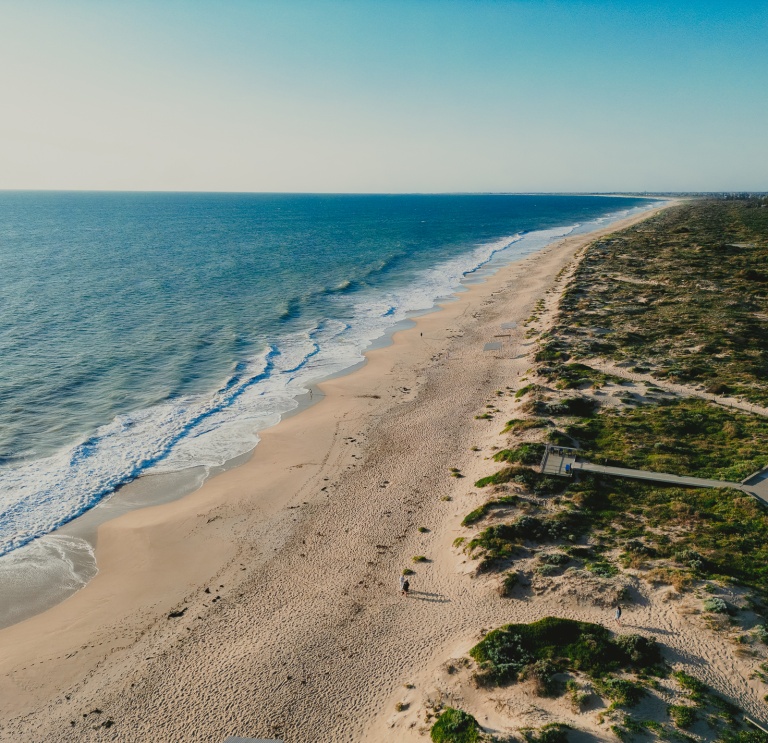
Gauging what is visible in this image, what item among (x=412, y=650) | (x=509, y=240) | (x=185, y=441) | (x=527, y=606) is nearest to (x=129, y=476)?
(x=185, y=441)

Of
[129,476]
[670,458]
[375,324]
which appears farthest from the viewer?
[375,324]

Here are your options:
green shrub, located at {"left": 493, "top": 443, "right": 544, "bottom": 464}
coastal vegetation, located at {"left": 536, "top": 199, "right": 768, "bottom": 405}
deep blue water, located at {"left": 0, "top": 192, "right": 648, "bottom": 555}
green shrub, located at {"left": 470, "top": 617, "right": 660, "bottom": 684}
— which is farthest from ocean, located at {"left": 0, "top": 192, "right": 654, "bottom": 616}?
green shrub, located at {"left": 470, "top": 617, "right": 660, "bottom": 684}

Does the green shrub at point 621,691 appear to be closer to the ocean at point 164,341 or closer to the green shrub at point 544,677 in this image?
the green shrub at point 544,677

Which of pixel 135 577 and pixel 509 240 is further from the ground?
pixel 509 240

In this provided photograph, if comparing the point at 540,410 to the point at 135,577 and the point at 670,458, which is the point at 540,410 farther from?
the point at 135,577

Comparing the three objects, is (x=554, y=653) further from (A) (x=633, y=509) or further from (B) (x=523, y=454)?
(B) (x=523, y=454)

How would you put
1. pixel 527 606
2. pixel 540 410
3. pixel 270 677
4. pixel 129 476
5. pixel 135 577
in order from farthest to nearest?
pixel 540 410 < pixel 129 476 < pixel 135 577 < pixel 527 606 < pixel 270 677

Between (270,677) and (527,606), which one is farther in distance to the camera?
(527,606)

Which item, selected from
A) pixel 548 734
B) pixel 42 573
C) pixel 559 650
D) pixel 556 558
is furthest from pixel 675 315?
pixel 42 573
